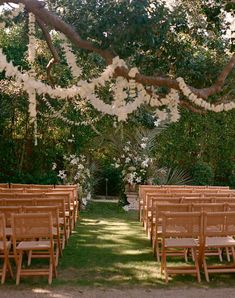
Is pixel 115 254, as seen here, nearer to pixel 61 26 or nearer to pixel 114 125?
pixel 61 26

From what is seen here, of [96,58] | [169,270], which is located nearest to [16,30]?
[96,58]

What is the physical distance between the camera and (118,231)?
34.1 ft

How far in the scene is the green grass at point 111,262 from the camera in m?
6.39

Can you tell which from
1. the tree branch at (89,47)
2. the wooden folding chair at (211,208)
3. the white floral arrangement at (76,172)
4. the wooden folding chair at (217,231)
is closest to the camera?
the tree branch at (89,47)

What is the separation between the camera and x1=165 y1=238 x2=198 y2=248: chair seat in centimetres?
648

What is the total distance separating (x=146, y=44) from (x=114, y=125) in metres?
8.52

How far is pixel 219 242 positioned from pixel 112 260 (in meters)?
1.71

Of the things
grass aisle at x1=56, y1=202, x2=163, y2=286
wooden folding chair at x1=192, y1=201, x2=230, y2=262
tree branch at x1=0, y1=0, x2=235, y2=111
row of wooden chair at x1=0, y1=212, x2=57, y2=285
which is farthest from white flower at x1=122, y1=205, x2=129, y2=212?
tree branch at x1=0, y1=0, x2=235, y2=111

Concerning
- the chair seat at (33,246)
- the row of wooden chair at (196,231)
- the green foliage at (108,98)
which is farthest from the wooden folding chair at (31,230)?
the green foliage at (108,98)

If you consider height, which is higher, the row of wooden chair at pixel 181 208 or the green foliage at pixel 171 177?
the green foliage at pixel 171 177

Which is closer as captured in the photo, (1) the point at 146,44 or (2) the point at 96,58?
(1) the point at 146,44

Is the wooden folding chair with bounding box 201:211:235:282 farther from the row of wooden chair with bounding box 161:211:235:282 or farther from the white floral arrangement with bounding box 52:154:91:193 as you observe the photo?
the white floral arrangement with bounding box 52:154:91:193

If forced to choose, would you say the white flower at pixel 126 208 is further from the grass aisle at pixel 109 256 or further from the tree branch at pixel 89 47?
the tree branch at pixel 89 47

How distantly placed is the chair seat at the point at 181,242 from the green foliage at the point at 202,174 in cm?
967
